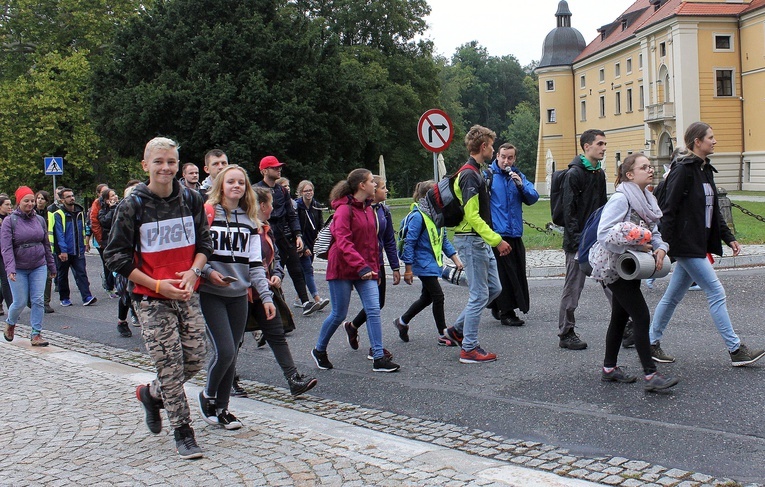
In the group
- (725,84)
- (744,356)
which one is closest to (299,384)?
(744,356)

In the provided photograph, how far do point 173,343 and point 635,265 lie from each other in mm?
3242

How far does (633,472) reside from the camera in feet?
14.7

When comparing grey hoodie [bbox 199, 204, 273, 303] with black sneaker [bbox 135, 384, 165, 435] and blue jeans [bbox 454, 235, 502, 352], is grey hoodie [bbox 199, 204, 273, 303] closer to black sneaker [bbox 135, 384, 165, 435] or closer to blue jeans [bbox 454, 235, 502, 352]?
black sneaker [bbox 135, 384, 165, 435]

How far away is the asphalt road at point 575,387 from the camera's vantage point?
5000 millimetres

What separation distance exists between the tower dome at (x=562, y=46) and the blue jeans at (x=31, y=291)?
252ft

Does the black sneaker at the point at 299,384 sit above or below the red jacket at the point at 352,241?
below

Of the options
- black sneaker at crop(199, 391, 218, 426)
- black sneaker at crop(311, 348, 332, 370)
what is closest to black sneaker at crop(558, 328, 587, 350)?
black sneaker at crop(311, 348, 332, 370)

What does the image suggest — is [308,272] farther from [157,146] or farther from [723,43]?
[723,43]

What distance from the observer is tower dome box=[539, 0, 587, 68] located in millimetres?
82312

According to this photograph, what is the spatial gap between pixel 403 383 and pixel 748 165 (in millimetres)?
54058

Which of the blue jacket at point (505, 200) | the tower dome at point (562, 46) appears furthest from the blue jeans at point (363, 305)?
the tower dome at point (562, 46)

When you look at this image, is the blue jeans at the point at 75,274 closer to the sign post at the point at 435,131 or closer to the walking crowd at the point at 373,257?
the walking crowd at the point at 373,257

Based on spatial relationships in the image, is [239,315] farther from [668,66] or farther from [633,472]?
[668,66]

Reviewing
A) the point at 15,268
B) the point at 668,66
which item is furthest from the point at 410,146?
the point at 15,268
